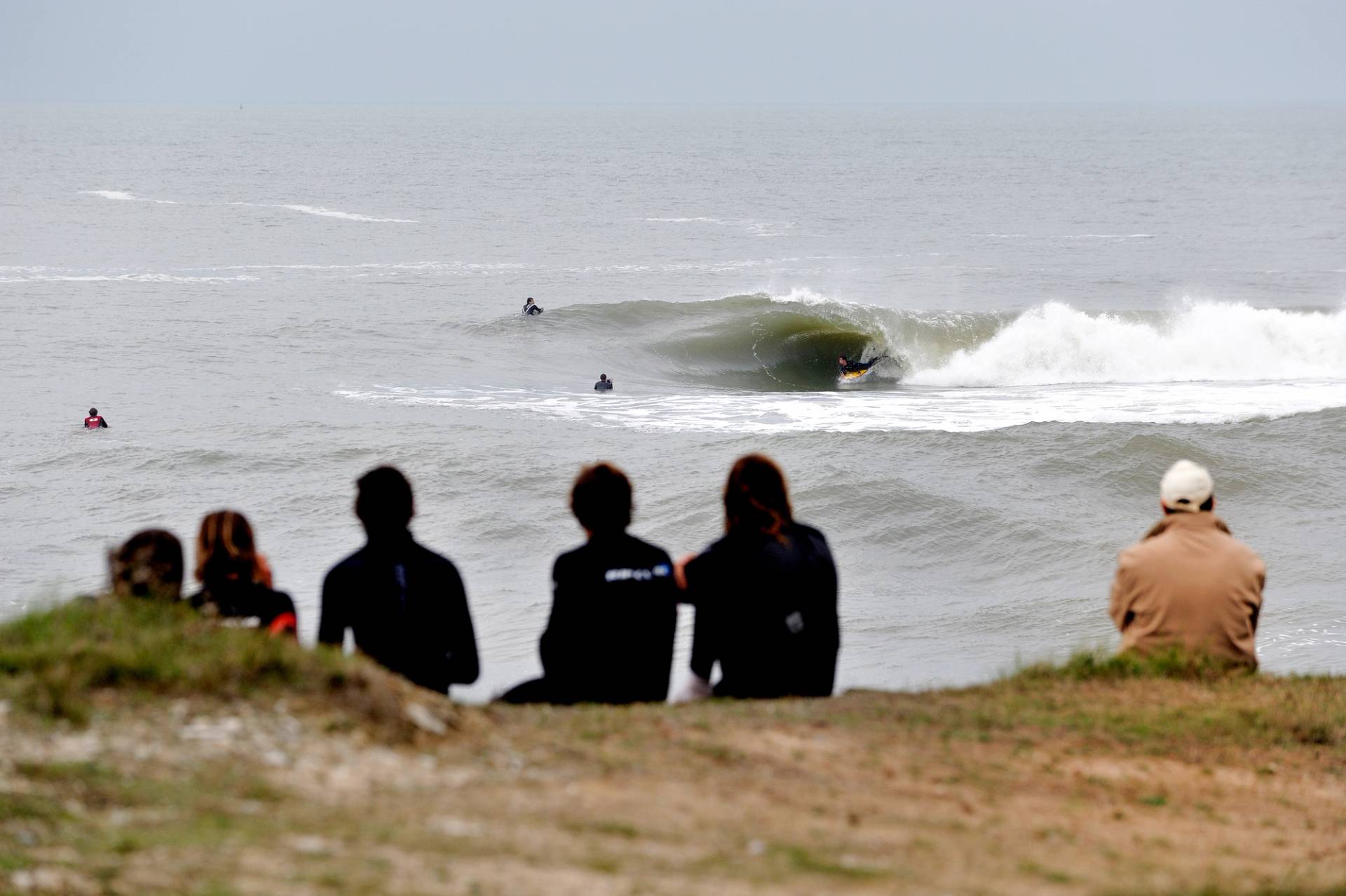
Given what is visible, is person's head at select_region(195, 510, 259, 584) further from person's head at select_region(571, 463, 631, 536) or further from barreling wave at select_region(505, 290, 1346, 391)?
barreling wave at select_region(505, 290, 1346, 391)

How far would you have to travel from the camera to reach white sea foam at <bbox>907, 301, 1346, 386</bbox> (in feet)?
117

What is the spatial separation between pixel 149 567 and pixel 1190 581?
4306 millimetres

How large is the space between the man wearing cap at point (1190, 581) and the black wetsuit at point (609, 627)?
2.17 meters

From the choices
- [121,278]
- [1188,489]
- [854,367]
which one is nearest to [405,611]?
[1188,489]

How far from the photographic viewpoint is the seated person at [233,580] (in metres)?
5.25

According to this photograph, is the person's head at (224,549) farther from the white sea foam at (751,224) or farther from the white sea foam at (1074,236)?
the white sea foam at (1074,236)

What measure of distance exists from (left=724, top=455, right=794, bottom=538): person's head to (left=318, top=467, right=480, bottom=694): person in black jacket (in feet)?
3.50

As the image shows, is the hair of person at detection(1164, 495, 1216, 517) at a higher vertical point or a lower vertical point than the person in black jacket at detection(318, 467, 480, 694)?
higher

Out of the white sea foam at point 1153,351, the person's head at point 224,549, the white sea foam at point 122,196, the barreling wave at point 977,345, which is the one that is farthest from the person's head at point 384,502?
the white sea foam at point 122,196

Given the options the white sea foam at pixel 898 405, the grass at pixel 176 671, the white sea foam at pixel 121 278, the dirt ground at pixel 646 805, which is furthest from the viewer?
the white sea foam at pixel 121 278

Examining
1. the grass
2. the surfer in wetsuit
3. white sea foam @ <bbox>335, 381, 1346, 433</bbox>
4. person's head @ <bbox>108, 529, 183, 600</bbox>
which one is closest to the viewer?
the grass

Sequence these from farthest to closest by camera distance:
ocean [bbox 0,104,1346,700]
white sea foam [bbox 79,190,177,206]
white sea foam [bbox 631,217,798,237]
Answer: white sea foam [bbox 79,190,177,206]
white sea foam [bbox 631,217,798,237]
ocean [bbox 0,104,1346,700]

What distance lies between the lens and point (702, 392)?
34.2m

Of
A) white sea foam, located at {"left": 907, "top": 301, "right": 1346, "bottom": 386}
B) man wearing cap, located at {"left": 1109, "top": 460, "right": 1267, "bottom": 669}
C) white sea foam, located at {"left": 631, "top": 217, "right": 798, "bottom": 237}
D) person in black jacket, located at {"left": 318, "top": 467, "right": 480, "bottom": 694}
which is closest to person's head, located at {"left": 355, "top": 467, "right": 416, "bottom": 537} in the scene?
person in black jacket, located at {"left": 318, "top": 467, "right": 480, "bottom": 694}
